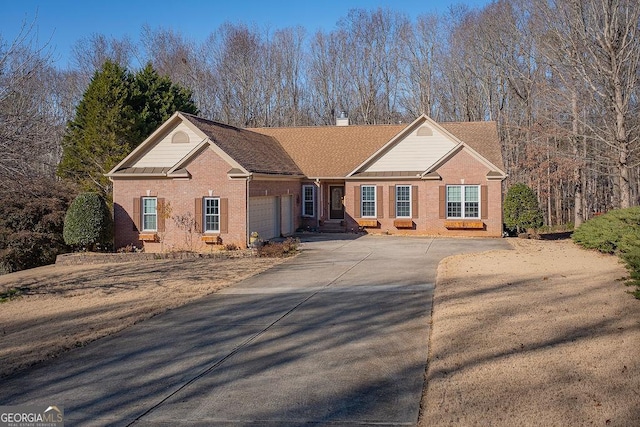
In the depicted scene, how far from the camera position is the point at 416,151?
87.7ft

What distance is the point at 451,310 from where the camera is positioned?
10.0 metres

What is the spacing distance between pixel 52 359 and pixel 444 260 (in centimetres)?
1174

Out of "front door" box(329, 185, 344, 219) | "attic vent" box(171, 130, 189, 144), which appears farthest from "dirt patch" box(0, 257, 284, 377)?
"front door" box(329, 185, 344, 219)

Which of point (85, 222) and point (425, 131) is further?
point (425, 131)

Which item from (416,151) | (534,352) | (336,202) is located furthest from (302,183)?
(534,352)

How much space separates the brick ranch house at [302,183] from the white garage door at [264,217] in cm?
4

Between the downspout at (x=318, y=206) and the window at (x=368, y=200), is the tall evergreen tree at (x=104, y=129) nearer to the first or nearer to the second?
the downspout at (x=318, y=206)

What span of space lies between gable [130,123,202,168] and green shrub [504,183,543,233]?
13775 mm

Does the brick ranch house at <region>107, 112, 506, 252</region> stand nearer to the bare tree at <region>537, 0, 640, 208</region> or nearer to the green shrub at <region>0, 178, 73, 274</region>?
the green shrub at <region>0, 178, 73, 274</region>

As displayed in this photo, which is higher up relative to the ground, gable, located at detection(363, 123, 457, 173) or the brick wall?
gable, located at detection(363, 123, 457, 173)

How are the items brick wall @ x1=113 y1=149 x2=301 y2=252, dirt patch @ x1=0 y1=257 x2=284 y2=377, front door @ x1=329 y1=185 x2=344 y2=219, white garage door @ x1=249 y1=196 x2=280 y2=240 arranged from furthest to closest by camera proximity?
front door @ x1=329 y1=185 x2=344 y2=219
white garage door @ x1=249 y1=196 x2=280 y2=240
brick wall @ x1=113 y1=149 x2=301 y2=252
dirt patch @ x1=0 y1=257 x2=284 y2=377

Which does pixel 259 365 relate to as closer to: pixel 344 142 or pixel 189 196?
pixel 189 196

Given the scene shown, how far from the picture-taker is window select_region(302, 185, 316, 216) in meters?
28.9

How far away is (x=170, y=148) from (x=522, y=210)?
609 inches
